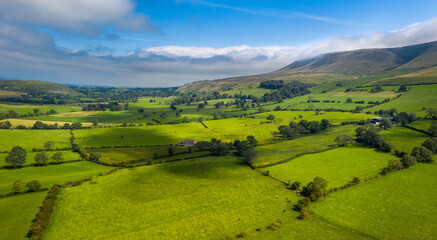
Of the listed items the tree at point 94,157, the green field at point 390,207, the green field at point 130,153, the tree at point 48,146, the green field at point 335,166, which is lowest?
the green field at point 390,207

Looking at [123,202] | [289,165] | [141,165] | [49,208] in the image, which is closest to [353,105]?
[289,165]

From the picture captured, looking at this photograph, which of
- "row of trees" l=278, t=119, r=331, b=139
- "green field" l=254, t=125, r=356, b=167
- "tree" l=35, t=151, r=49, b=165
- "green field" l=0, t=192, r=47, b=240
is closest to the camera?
"green field" l=0, t=192, r=47, b=240

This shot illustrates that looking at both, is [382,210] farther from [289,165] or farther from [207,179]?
[207,179]

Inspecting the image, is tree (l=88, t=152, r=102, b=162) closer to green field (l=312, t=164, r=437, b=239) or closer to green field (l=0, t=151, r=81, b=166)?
green field (l=0, t=151, r=81, b=166)

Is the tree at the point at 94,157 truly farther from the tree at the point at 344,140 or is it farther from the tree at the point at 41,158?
the tree at the point at 344,140

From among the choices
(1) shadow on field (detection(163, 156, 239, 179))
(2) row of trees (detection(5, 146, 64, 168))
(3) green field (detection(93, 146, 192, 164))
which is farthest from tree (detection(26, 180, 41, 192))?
(1) shadow on field (detection(163, 156, 239, 179))

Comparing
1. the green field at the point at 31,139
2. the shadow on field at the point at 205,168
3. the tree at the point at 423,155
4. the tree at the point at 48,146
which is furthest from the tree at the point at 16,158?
the tree at the point at 423,155

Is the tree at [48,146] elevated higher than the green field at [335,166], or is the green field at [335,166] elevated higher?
the tree at [48,146]
